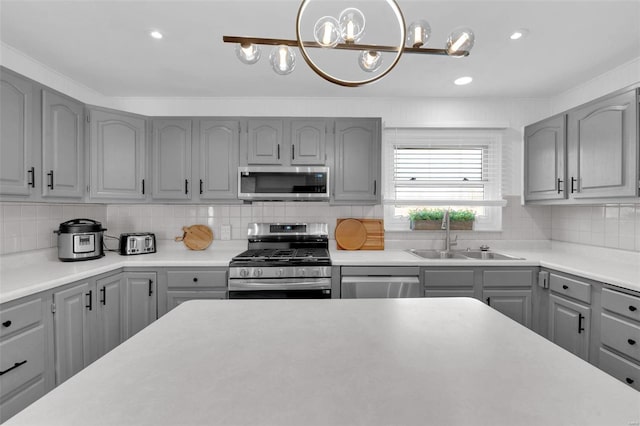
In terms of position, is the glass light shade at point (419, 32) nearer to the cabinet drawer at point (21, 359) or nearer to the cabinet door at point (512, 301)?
the cabinet door at point (512, 301)

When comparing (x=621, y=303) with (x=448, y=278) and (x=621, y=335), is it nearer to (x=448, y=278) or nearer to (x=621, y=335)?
(x=621, y=335)

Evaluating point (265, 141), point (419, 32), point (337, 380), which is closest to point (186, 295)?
point (265, 141)

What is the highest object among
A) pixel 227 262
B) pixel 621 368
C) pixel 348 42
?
pixel 348 42

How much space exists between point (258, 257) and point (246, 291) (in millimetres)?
294

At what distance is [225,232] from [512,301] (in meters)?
2.72

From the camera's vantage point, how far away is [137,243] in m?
2.74

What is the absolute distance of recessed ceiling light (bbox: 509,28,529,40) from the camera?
1.94m

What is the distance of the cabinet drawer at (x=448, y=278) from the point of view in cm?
250

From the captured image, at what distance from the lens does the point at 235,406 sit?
0.57m

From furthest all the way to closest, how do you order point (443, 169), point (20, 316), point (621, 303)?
1. point (443, 169)
2. point (621, 303)
3. point (20, 316)

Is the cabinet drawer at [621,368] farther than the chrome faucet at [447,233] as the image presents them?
No

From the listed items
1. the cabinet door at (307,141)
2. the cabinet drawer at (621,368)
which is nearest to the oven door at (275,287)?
the cabinet door at (307,141)

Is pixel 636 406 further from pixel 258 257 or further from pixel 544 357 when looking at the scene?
pixel 258 257

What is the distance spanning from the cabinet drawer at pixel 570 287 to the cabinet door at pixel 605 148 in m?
0.67
